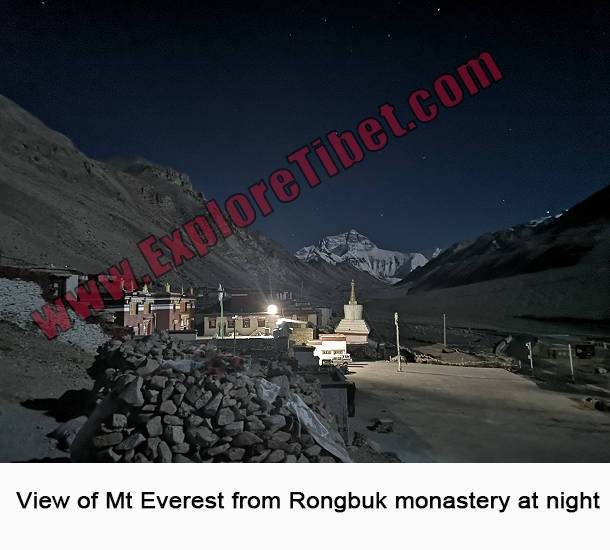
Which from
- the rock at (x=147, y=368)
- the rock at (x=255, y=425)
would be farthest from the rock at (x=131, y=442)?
the rock at (x=255, y=425)

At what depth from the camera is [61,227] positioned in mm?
69688

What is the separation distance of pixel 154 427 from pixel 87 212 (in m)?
92.0

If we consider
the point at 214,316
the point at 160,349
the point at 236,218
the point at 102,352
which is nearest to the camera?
the point at 160,349

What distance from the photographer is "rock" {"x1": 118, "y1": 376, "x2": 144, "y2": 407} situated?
22.0 feet

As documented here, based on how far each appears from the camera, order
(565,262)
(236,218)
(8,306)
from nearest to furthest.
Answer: (8,306) → (565,262) → (236,218)

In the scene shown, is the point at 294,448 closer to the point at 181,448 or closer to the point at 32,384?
the point at 181,448

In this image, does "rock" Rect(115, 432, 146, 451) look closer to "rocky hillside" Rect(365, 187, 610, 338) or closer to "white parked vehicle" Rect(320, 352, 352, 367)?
"white parked vehicle" Rect(320, 352, 352, 367)

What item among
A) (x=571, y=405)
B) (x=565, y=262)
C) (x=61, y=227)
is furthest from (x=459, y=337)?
(x=61, y=227)

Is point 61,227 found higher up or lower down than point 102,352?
higher up

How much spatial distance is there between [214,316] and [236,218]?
12687cm

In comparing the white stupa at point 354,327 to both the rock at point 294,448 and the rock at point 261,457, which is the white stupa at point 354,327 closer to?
the rock at point 294,448

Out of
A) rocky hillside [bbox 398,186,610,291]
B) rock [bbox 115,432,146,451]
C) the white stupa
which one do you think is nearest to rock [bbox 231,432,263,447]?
rock [bbox 115,432,146,451]

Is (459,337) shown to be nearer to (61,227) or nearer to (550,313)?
(550,313)

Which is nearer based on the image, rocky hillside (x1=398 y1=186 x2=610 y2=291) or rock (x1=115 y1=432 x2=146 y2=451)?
rock (x1=115 y1=432 x2=146 y2=451)
